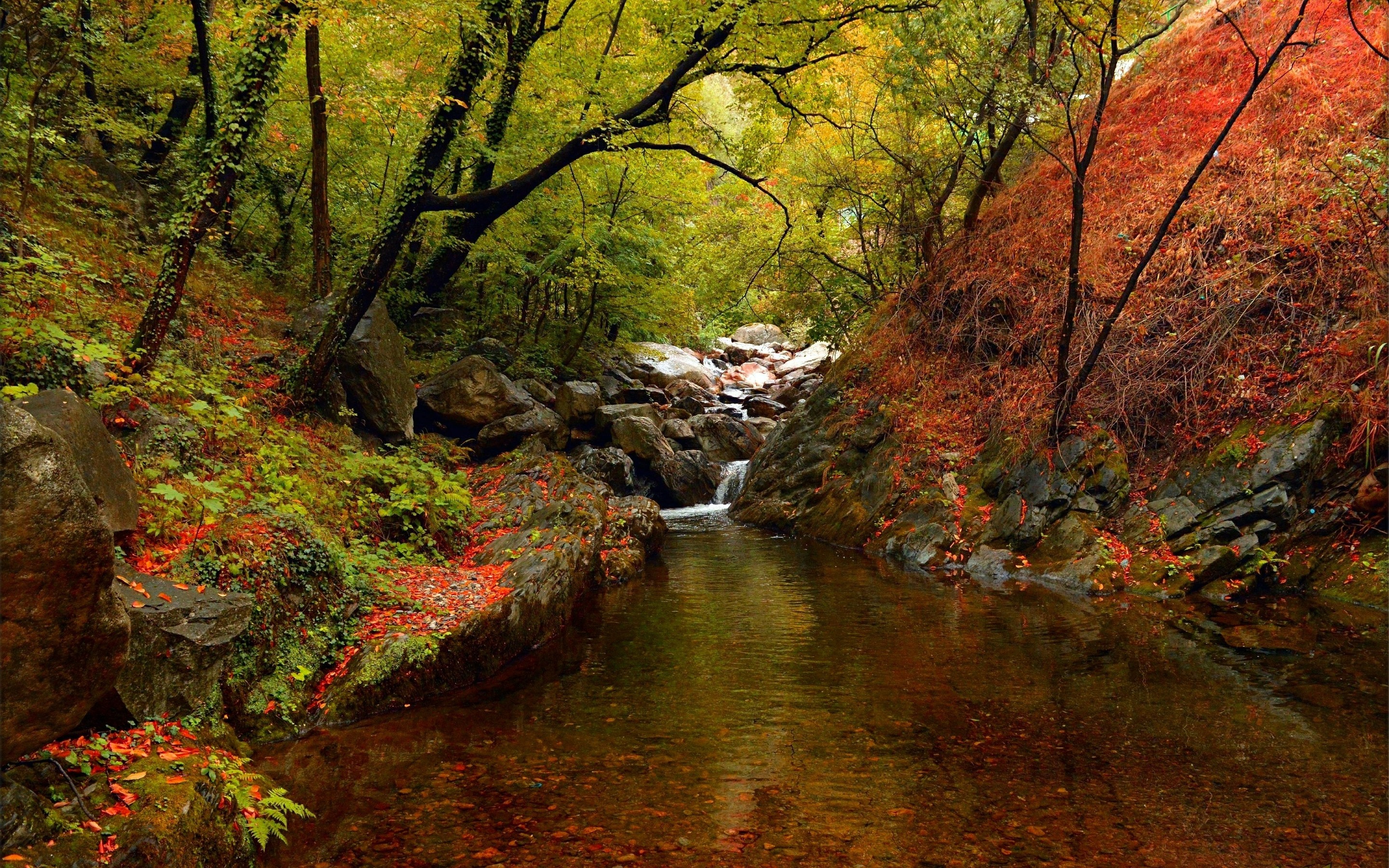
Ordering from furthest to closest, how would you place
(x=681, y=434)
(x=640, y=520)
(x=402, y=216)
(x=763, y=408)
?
1. (x=763, y=408)
2. (x=681, y=434)
3. (x=640, y=520)
4. (x=402, y=216)

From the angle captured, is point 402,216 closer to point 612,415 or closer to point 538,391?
point 538,391

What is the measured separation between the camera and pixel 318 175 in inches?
→ 460

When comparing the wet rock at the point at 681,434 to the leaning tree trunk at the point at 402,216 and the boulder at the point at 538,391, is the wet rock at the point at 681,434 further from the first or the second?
the leaning tree trunk at the point at 402,216

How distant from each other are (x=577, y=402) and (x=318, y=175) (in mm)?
7147

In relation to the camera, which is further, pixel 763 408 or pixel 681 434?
pixel 763 408

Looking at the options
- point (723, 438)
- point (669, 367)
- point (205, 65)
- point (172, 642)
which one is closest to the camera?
point (172, 642)

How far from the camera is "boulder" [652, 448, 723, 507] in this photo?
18.0m

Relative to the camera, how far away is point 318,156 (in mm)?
11641

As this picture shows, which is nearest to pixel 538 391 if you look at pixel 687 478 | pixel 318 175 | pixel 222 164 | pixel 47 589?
pixel 687 478

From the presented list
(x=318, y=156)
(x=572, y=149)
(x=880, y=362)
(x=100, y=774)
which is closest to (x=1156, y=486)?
(x=880, y=362)

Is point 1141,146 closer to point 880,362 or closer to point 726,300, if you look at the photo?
point 880,362

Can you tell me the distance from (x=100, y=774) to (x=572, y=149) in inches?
399

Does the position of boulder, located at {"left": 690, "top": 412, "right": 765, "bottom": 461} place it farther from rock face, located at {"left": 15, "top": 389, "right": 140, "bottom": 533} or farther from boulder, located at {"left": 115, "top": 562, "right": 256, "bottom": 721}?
rock face, located at {"left": 15, "top": 389, "right": 140, "bottom": 533}

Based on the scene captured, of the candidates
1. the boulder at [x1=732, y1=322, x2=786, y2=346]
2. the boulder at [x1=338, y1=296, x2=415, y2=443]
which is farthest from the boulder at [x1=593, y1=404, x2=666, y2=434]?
the boulder at [x1=732, y1=322, x2=786, y2=346]
